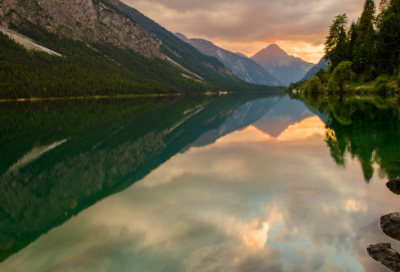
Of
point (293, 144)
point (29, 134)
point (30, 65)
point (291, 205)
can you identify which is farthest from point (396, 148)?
point (30, 65)

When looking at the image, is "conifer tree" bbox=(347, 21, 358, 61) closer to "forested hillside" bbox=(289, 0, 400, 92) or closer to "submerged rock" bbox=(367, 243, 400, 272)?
"forested hillside" bbox=(289, 0, 400, 92)

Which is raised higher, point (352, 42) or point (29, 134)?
point (352, 42)

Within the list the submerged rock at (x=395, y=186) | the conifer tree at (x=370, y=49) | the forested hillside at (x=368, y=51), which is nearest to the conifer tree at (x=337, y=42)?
the forested hillside at (x=368, y=51)

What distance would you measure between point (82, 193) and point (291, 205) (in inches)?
352

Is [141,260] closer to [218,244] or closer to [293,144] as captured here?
[218,244]

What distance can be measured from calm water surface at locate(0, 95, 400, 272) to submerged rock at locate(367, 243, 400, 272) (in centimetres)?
21

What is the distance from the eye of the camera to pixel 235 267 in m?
6.57

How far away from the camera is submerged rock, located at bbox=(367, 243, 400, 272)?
6.36 m

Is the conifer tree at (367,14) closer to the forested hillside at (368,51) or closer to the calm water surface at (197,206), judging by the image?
the forested hillside at (368,51)

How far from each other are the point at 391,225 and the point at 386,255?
1735 mm

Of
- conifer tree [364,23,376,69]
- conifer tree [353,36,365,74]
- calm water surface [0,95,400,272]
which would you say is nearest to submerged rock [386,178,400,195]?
calm water surface [0,95,400,272]

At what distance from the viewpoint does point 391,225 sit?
802cm

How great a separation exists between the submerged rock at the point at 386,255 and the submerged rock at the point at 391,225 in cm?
103

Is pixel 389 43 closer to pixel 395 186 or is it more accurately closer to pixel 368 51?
pixel 368 51
